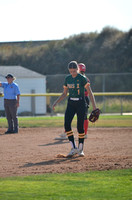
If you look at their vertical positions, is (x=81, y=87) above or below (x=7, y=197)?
above

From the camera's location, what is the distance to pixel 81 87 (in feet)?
28.4

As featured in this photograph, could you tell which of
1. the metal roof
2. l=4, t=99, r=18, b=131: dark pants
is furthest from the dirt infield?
the metal roof

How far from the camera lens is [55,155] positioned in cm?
923

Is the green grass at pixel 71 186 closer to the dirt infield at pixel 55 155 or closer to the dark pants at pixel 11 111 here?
the dirt infield at pixel 55 155

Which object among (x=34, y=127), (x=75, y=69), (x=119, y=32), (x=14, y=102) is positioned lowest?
(x=34, y=127)

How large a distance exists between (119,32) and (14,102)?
2942 centimetres

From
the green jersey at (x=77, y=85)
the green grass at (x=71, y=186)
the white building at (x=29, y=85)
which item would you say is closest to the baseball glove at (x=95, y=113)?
the green jersey at (x=77, y=85)

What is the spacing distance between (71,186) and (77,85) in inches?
118

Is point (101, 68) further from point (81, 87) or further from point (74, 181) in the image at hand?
point (74, 181)

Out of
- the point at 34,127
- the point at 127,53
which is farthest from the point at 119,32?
the point at 34,127

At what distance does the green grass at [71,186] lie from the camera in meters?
5.47

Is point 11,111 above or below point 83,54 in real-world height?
below

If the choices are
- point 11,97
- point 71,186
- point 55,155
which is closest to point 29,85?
point 11,97

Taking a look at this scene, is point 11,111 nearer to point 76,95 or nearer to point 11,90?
point 11,90
